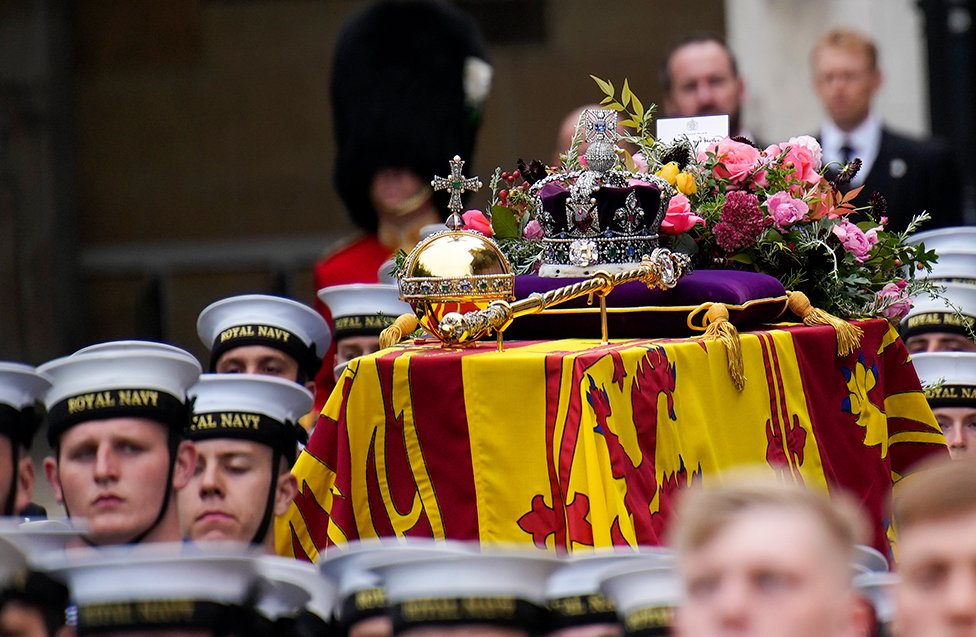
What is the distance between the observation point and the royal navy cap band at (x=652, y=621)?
327cm

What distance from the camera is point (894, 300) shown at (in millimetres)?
5965

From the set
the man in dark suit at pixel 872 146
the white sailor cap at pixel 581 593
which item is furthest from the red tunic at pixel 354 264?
the white sailor cap at pixel 581 593

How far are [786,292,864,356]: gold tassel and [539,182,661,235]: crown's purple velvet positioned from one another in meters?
0.51

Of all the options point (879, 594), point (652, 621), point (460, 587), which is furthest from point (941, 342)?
point (460, 587)

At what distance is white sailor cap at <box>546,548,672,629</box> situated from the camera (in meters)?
3.39

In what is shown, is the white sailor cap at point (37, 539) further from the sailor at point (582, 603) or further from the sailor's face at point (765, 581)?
the sailor's face at point (765, 581)

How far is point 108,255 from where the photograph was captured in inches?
528

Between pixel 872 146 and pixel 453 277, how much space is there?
350 centimetres

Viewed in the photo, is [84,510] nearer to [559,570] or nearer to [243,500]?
[243,500]

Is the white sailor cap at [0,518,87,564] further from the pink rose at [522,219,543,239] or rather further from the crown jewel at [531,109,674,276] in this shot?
the pink rose at [522,219,543,239]

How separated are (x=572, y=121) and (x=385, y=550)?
4397mm

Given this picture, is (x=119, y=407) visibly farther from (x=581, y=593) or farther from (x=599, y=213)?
(x=581, y=593)

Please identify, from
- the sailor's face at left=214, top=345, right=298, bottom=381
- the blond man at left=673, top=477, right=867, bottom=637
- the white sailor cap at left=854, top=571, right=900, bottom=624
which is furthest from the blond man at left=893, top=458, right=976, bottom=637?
the sailor's face at left=214, top=345, right=298, bottom=381

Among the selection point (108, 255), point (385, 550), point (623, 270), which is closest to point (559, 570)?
point (385, 550)
